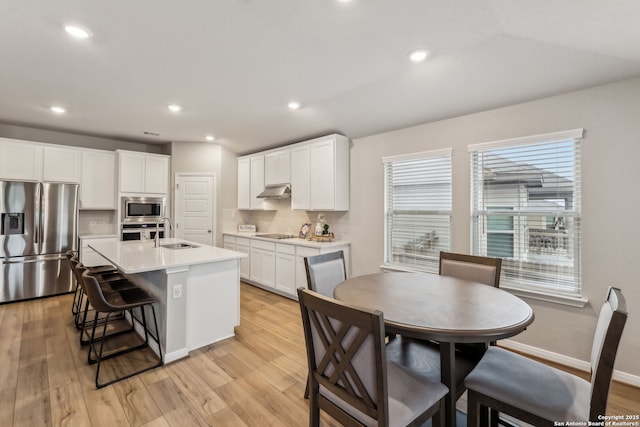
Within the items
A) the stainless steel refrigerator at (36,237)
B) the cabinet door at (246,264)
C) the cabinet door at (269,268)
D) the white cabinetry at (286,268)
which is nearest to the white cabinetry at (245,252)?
the cabinet door at (246,264)

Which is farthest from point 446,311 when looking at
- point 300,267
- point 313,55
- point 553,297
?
point 300,267

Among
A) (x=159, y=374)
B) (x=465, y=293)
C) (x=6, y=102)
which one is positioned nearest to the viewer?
(x=465, y=293)

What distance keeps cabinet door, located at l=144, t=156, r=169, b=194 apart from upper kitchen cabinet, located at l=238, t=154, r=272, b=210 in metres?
1.33

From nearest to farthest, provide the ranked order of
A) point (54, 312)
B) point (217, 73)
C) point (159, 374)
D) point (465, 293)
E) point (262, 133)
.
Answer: point (465, 293)
point (159, 374)
point (217, 73)
point (54, 312)
point (262, 133)

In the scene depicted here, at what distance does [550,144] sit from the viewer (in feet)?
8.71

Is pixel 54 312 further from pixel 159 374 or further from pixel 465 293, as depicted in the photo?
pixel 465 293

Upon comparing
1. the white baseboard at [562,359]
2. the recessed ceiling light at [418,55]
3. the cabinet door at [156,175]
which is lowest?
the white baseboard at [562,359]

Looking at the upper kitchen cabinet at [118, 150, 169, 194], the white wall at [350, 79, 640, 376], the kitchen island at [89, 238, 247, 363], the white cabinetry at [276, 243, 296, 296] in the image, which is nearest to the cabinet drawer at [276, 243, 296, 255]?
the white cabinetry at [276, 243, 296, 296]

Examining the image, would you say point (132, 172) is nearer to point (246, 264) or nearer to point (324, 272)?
point (246, 264)

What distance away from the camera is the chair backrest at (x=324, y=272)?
224cm

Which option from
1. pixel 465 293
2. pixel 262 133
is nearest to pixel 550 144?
pixel 465 293

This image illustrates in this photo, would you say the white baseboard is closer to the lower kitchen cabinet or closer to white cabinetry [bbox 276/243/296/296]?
the lower kitchen cabinet

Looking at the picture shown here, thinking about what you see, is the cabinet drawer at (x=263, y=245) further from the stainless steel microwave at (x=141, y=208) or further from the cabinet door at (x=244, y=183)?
the stainless steel microwave at (x=141, y=208)

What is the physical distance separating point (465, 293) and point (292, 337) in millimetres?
1880
